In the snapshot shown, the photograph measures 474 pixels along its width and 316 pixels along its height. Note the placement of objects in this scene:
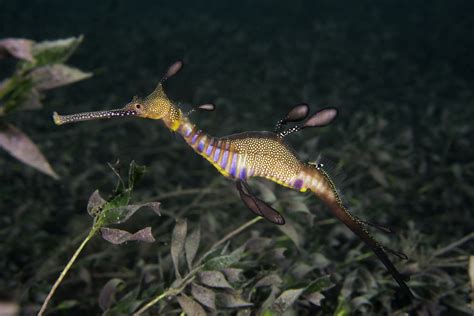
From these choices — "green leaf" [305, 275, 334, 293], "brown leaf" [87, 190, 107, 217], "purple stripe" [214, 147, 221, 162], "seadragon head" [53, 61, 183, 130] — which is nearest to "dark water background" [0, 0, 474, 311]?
"green leaf" [305, 275, 334, 293]

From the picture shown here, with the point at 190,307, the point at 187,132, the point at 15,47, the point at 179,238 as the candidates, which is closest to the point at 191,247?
the point at 179,238

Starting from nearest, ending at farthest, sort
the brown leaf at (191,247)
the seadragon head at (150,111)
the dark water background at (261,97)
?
1. the seadragon head at (150,111)
2. the brown leaf at (191,247)
3. the dark water background at (261,97)

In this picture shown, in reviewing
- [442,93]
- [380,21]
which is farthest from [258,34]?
[442,93]

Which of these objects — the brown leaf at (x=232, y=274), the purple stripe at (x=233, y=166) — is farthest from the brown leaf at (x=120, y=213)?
the brown leaf at (x=232, y=274)

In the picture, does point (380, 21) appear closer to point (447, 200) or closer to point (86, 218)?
point (447, 200)

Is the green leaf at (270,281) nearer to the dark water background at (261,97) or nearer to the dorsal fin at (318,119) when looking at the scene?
the dorsal fin at (318,119)

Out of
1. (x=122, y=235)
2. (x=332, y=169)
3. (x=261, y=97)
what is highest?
(x=332, y=169)

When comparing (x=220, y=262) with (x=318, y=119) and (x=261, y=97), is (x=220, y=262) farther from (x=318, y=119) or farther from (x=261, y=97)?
(x=261, y=97)
